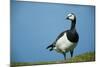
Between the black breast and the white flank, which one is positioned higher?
the black breast

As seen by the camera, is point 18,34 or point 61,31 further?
point 61,31

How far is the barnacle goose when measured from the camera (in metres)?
1.53

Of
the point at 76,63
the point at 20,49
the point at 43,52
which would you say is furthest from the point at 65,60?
the point at 20,49

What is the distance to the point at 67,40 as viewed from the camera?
5.12 ft

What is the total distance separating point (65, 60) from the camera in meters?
1.55

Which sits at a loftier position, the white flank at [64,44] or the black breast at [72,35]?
the black breast at [72,35]

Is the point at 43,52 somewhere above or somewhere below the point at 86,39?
below

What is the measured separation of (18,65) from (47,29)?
374 mm

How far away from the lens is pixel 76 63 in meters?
1.57

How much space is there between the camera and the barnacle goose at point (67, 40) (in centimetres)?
153
